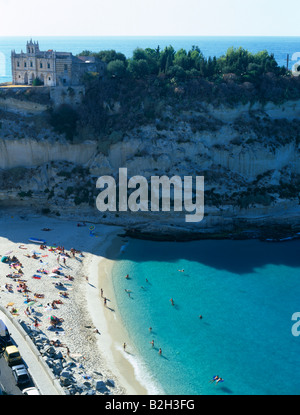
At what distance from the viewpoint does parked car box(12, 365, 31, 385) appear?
2376 centimetres

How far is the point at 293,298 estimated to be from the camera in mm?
36594

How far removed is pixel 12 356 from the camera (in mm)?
25141

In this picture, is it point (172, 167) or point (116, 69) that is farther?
point (116, 69)

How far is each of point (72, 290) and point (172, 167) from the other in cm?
1844

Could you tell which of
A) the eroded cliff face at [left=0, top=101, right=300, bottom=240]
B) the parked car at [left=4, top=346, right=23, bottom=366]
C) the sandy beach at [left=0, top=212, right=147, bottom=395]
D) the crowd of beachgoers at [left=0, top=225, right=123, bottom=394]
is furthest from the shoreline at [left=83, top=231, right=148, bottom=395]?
the eroded cliff face at [left=0, top=101, right=300, bottom=240]

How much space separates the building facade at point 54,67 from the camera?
5297 cm

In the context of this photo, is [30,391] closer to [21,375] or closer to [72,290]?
[21,375]
